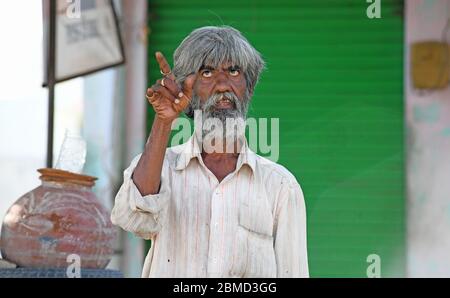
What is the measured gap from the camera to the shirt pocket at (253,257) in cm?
197

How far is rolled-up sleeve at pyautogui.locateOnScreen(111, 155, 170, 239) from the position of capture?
189cm

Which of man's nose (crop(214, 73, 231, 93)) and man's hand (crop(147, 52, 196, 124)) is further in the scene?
man's nose (crop(214, 73, 231, 93))

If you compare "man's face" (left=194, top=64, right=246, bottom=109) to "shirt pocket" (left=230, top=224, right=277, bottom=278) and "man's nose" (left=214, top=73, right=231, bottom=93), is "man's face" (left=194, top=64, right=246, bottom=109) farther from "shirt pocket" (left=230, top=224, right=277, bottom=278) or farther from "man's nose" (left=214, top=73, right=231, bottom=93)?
"shirt pocket" (left=230, top=224, right=277, bottom=278)

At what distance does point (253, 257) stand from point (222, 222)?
0.09m

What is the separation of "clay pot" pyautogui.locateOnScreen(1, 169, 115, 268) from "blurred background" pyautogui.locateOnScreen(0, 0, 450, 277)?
4.37 feet

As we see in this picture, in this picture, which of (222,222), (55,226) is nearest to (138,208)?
(222,222)

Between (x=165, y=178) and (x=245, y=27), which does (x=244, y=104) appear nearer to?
(x=165, y=178)

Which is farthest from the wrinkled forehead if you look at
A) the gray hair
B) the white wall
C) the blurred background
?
the white wall

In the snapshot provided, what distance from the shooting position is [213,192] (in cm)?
204

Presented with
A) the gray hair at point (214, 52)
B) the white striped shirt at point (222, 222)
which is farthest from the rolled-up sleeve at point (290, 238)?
the gray hair at point (214, 52)

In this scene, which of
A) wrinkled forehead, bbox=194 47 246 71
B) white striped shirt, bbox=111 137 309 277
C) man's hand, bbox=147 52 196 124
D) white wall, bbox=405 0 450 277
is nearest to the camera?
man's hand, bbox=147 52 196 124

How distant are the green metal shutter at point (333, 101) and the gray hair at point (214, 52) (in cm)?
210

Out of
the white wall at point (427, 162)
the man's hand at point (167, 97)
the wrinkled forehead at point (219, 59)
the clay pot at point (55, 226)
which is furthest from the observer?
the white wall at point (427, 162)

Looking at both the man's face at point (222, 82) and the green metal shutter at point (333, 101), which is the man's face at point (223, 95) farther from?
the green metal shutter at point (333, 101)
